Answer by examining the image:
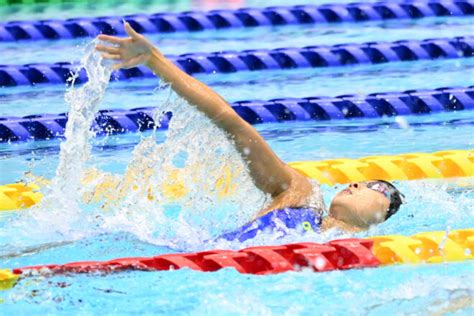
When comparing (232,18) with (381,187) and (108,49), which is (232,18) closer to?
(381,187)

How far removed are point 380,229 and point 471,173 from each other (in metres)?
1.07

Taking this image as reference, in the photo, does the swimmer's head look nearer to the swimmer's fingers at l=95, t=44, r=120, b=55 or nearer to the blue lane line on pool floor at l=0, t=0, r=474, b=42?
the swimmer's fingers at l=95, t=44, r=120, b=55

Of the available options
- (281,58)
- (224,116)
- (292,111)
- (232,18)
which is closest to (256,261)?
(224,116)

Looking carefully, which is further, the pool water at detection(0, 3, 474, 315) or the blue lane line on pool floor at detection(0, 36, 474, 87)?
the blue lane line on pool floor at detection(0, 36, 474, 87)

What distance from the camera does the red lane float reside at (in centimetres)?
395

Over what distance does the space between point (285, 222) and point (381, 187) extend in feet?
1.32

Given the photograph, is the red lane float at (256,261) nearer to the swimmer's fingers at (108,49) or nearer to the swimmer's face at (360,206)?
the swimmer's face at (360,206)

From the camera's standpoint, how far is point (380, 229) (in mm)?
4734

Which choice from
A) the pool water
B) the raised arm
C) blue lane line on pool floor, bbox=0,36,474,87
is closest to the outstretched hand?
the raised arm

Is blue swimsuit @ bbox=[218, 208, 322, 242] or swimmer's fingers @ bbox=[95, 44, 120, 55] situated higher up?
swimmer's fingers @ bbox=[95, 44, 120, 55]

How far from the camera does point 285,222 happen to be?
14.0 ft

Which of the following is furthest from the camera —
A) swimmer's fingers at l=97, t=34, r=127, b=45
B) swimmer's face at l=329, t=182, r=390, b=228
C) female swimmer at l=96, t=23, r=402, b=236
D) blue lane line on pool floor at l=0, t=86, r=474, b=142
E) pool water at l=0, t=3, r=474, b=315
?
blue lane line on pool floor at l=0, t=86, r=474, b=142

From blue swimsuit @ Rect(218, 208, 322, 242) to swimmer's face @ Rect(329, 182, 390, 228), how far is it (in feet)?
0.26

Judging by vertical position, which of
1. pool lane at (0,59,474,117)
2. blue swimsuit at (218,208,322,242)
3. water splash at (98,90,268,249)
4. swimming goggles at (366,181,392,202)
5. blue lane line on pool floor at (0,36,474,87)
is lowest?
blue swimsuit at (218,208,322,242)
